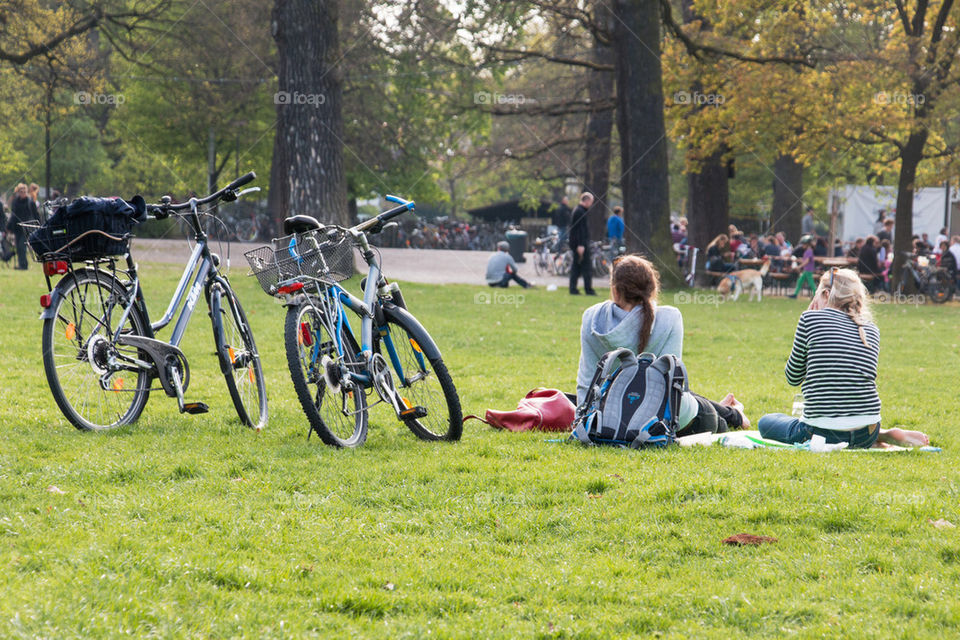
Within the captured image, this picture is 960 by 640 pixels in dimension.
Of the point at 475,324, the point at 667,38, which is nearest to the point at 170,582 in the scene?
the point at 475,324

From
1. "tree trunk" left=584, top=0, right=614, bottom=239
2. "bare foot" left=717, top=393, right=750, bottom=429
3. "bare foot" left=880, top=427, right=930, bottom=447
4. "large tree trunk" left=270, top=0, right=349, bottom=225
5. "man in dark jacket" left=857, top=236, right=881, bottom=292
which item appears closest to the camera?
"bare foot" left=880, top=427, right=930, bottom=447

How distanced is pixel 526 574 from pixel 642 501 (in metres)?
1.09

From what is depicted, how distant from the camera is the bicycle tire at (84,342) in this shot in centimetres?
551

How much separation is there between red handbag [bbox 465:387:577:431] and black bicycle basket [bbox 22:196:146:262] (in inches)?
89.5

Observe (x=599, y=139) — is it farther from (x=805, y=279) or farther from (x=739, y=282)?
(x=739, y=282)

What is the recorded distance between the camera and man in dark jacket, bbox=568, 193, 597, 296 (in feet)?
62.7

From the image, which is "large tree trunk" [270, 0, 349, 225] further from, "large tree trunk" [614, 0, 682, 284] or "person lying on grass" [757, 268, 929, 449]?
"person lying on grass" [757, 268, 929, 449]

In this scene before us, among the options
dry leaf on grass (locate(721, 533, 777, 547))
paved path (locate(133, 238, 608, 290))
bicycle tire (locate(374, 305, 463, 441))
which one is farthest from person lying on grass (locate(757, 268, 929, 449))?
paved path (locate(133, 238, 608, 290))

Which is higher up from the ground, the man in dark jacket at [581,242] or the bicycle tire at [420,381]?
the man in dark jacket at [581,242]

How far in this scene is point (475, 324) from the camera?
44.4 ft

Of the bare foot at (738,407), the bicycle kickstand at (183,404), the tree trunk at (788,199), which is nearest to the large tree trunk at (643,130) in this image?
the tree trunk at (788,199)

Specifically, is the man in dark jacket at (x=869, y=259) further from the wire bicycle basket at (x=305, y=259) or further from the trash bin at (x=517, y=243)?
the wire bicycle basket at (x=305, y=259)

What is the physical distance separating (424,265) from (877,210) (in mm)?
15607

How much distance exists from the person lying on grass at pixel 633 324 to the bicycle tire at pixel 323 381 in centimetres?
127
